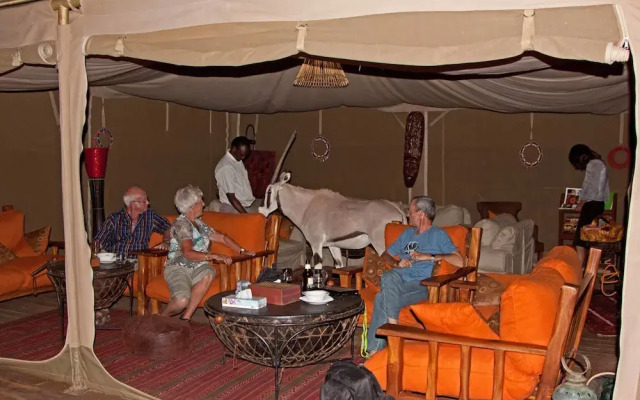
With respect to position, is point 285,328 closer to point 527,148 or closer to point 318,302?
point 318,302

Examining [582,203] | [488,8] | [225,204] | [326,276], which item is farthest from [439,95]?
[488,8]

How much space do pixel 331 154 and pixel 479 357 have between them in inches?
335

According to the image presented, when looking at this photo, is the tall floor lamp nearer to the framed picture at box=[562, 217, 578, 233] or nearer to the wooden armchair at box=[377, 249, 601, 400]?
the wooden armchair at box=[377, 249, 601, 400]

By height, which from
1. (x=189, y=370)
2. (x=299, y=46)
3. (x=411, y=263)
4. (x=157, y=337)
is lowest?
(x=189, y=370)

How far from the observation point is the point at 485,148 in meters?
10.7

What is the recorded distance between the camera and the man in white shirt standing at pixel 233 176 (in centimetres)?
775

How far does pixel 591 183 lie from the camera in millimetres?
7582

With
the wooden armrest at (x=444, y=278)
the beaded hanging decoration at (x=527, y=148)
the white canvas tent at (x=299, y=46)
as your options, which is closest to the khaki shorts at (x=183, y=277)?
the white canvas tent at (x=299, y=46)

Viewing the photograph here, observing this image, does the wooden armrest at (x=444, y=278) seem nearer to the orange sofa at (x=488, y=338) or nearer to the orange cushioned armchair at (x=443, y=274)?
the orange cushioned armchair at (x=443, y=274)

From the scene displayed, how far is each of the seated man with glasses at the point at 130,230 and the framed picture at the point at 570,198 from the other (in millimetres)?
6309

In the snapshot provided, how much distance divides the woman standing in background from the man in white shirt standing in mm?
3725

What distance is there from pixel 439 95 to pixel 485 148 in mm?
3052

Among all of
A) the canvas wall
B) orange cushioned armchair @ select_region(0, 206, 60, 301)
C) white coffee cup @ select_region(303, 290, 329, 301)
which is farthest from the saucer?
the canvas wall

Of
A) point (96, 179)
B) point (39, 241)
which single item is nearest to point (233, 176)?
point (96, 179)
